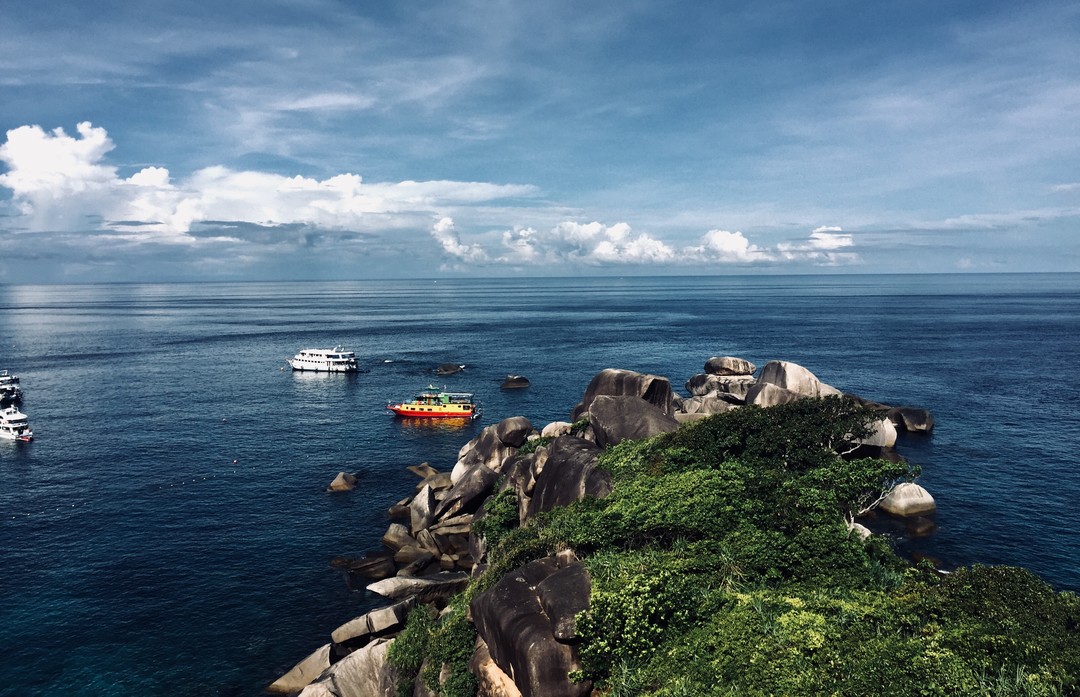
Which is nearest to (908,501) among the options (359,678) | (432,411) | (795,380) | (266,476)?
(795,380)

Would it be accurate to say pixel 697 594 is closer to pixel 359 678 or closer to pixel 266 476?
pixel 359 678

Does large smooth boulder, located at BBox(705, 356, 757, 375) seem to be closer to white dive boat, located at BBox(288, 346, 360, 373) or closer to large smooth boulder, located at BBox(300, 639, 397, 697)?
white dive boat, located at BBox(288, 346, 360, 373)

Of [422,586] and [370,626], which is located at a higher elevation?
[370,626]

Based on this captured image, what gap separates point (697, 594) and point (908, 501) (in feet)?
113

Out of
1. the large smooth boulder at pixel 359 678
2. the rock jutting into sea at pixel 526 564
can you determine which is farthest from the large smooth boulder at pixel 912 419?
the large smooth boulder at pixel 359 678

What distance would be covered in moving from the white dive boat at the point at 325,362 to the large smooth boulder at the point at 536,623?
317ft

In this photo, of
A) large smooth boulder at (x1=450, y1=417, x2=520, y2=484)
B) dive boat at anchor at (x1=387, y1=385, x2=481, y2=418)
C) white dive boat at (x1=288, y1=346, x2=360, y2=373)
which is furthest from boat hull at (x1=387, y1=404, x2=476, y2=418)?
white dive boat at (x1=288, y1=346, x2=360, y2=373)

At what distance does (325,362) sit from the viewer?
11275 cm

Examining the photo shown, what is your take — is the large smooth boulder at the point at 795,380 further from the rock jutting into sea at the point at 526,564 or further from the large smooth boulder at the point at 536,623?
the large smooth boulder at the point at 536,623

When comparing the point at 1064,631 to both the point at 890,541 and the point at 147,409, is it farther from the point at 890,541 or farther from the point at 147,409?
the point at 147,409

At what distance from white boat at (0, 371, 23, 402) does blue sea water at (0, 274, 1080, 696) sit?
3038 millimetres

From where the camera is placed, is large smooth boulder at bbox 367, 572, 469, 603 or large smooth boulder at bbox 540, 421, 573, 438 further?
large smooth boulder at bbox 540, 421, 573, 438

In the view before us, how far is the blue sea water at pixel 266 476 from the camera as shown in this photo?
34625 millimetres

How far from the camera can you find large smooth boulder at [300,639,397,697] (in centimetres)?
2722
